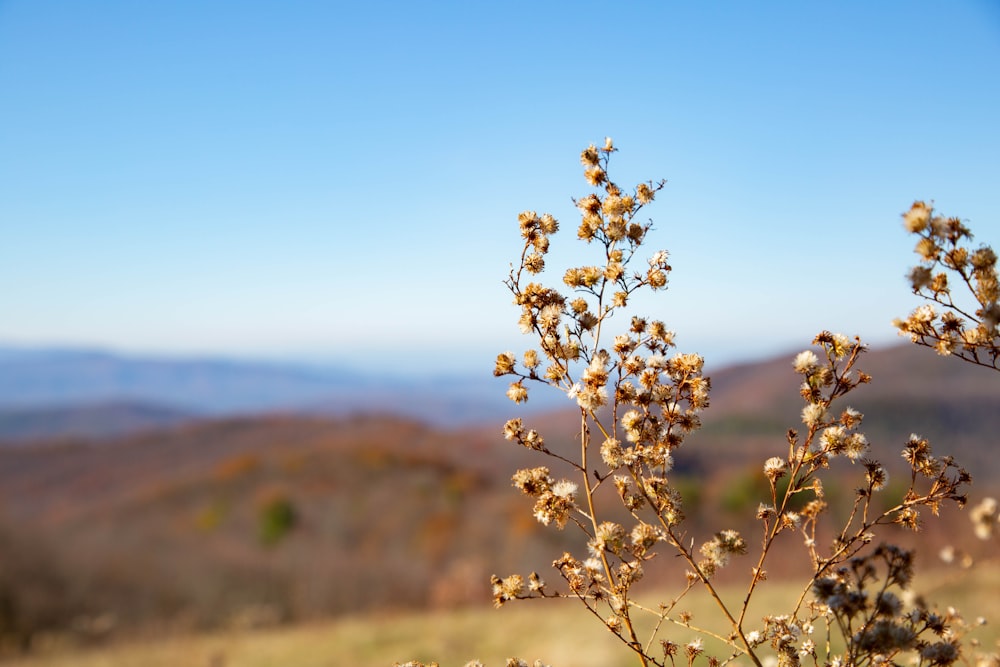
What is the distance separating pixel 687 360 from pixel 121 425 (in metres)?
204

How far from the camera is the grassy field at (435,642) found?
11.9 metres

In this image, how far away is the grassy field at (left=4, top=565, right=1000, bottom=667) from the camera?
1194cm

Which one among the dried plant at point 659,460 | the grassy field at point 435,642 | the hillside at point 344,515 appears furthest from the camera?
the hillside at point 344,515

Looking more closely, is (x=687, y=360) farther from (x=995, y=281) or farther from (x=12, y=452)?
(x=12, y=452)

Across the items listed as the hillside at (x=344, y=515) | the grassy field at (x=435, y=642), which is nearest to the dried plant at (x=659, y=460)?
the grassy field at (x=435, y=642)

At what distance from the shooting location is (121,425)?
179 m

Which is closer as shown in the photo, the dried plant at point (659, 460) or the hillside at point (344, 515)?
the dried plant at point (659, 460)

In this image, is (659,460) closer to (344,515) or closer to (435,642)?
(435,642)

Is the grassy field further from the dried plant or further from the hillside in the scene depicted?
the dried plant

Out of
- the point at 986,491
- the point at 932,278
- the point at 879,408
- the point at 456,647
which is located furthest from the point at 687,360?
the point at 879,408

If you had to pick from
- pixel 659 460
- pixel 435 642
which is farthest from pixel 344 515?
pixel 659 460

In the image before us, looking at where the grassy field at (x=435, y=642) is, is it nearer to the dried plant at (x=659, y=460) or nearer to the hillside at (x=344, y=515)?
the hillside at (x=344, y=515)

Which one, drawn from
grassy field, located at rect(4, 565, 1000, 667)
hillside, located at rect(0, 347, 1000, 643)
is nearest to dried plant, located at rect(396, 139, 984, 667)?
grassy field, located at rect(4, 565, 1000, 667)

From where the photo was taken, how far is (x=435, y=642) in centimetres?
1504
